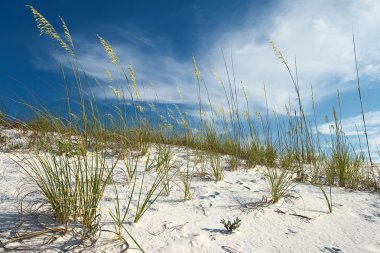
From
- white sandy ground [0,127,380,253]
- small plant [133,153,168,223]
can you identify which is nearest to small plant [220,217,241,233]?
white sandy ground [0,127,380,253]

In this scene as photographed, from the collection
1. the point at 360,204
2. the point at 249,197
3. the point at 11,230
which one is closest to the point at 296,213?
the point at 249,197

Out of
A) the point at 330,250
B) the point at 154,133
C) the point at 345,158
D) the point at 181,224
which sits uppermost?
the point at 154,133

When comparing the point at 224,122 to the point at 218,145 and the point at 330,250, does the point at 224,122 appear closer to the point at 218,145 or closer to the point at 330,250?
the point at 218,145

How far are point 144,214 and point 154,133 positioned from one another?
202 centimetres

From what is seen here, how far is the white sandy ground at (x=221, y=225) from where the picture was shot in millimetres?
1642

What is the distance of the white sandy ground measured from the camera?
1.64 meters

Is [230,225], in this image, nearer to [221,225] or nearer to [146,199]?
[221,225]

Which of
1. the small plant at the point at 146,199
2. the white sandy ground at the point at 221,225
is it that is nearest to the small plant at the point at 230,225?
the white sandy ground at the point at 221,225

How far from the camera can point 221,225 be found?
1.94 m

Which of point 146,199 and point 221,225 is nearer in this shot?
point 146,199

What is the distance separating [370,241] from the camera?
6.22 ft

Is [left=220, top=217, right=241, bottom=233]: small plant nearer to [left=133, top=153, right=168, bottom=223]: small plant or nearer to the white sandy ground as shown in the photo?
the white sandy ground

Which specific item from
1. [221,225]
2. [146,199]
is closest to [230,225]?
[221,225]

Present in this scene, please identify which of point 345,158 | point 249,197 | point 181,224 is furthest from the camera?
point 345,158
